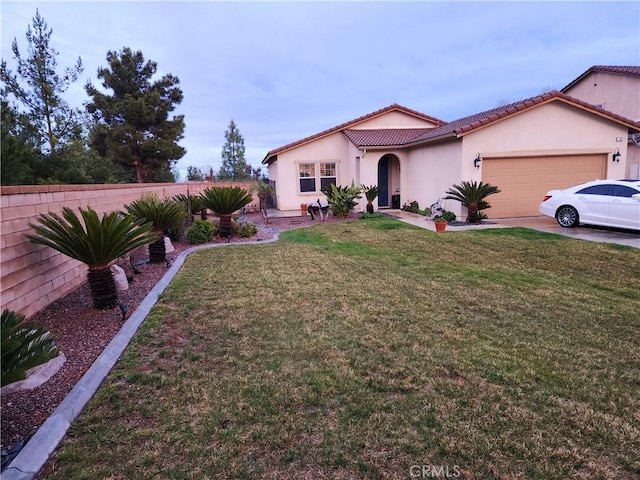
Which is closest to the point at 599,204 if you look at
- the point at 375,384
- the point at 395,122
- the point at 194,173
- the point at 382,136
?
the point at 382,136

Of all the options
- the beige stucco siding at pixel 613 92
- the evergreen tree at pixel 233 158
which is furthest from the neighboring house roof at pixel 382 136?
the evergreen tree at pixel 233 158

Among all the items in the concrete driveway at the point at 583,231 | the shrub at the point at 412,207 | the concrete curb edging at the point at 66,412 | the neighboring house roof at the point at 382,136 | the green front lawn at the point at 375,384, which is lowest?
the green front lawn at the point at 375,384

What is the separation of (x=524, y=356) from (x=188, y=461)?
10.4 ft

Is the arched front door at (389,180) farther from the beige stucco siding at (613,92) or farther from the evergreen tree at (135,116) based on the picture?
the evergreen tree at (135,116)

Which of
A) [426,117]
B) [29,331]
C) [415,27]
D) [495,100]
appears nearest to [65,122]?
[415,27]

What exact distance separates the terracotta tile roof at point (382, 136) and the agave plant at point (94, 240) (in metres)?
13.4

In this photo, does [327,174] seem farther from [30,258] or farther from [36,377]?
[36,377]

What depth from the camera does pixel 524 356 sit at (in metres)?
3.89

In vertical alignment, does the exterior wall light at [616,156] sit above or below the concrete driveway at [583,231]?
above

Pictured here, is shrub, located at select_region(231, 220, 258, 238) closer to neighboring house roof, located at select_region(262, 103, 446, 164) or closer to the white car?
neighboring house roof, located at select_region(262, 103, 446, 164)

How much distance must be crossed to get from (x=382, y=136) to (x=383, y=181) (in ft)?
7.31

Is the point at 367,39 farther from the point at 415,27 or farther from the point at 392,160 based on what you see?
the point at 392,160

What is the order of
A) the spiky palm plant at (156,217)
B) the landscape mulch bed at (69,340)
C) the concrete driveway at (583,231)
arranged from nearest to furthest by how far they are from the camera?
the landscape mulch bed at (69,340), the spiky palm plant at (156,217), the concrete driveway at (583,231)

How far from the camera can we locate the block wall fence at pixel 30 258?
14.6 ft
